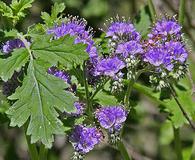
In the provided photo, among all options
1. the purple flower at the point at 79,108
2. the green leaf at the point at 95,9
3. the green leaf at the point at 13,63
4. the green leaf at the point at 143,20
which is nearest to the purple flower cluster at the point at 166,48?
the purple flower at the point at 79,108

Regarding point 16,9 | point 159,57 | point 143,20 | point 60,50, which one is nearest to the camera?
point 60,50

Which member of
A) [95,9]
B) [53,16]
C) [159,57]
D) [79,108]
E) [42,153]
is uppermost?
A: [95,9]

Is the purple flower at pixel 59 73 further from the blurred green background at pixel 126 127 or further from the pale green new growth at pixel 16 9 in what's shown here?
the blurred green background at pixel 126 127

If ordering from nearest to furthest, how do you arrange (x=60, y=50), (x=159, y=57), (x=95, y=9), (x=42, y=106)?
(x=42, y=106)
(x=60, y=50)
(x=159, y=57)
(x=95, y=9)

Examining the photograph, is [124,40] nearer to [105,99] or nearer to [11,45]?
[105,99]

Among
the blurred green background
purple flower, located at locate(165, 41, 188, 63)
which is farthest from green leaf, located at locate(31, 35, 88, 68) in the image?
the blurred green background

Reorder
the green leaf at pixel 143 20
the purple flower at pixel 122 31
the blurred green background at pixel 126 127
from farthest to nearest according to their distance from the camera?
1. the blurred green background at pixel 126 127
2. the green leaf at pixel 143 20
3. the purple flower at pixel 122 31

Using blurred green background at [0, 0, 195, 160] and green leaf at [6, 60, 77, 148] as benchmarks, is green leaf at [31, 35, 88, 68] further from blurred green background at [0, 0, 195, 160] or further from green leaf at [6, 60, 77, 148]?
blurred green background at [0, 0, 195, 160]

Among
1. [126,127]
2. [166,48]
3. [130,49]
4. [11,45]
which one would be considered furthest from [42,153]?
[126,127]
